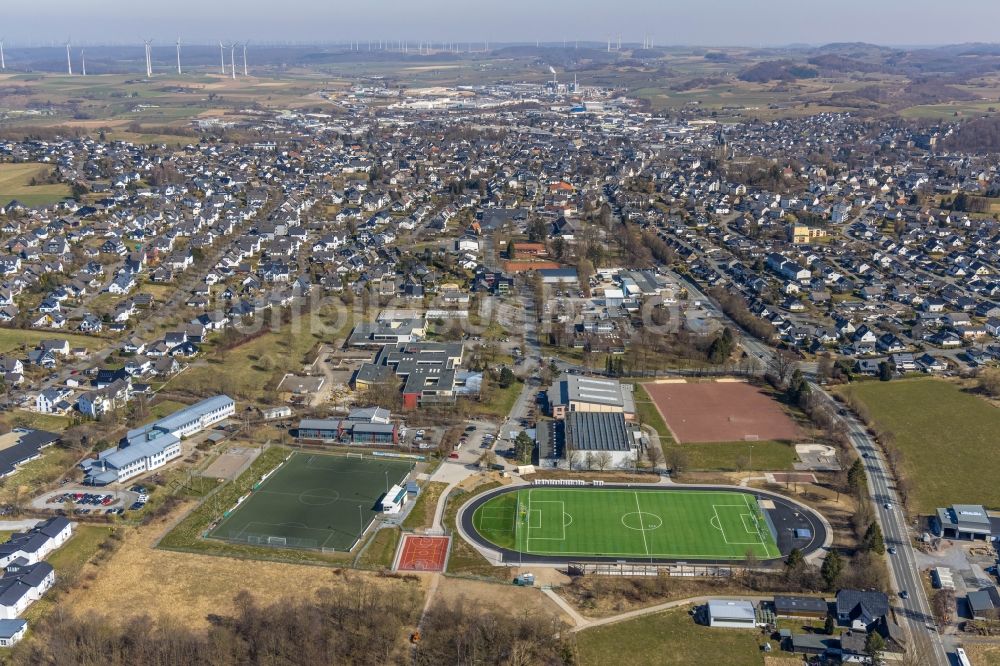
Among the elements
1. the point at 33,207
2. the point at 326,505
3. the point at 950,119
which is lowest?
the point at 326,505

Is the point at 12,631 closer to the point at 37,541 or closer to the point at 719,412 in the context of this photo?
the point at 37,541

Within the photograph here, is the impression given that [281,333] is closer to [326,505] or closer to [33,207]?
[326,505]

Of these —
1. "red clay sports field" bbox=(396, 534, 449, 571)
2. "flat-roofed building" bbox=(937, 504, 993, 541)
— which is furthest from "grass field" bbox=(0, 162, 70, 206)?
"flat-roofed building" bbox=(937, 504, 993, 541)

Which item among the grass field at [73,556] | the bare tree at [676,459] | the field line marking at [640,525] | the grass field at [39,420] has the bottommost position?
the grass field at [73,556]

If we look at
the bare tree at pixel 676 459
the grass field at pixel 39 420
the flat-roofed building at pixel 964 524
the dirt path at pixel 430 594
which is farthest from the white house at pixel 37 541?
the flat-roofed building at pixel 964 524

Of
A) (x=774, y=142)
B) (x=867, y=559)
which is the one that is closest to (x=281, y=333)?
(x=867, y=559)

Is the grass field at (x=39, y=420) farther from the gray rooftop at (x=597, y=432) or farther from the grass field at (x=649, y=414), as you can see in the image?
the grass field at (x=649, y=414)
